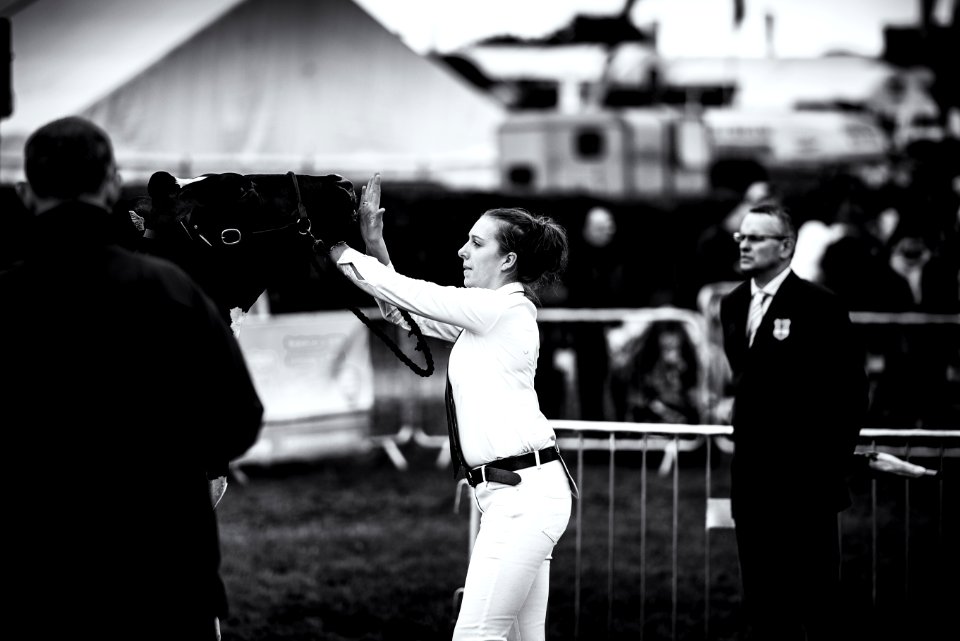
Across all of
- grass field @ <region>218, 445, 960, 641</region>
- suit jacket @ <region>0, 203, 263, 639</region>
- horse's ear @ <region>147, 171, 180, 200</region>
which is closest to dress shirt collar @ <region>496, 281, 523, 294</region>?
horse's ear @ <region>147, 171, 180, 200</region>

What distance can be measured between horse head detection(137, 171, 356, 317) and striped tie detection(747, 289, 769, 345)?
6.54 feet

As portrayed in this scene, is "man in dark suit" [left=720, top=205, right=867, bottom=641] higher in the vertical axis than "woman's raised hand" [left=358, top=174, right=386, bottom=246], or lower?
lower

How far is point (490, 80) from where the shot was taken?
28.7 meters

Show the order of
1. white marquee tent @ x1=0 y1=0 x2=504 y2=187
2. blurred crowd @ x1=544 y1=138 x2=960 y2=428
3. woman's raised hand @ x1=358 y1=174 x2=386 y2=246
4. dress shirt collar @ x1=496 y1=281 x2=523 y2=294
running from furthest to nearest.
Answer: white marquee tent @ x1=0 y1=0 x2=504 y2=187 < blurred crowd @ x1=544 y1=138 x2=960 y2=428 < dress shirt collar @ x1=496 y1=281 x2=523 y2=294 < woman's raised hand @ x1=358 y1=174 x2=386 y2=246

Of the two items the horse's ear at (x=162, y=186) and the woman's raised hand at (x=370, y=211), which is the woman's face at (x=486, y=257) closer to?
the woman's raised hand at (x=370, y=211)

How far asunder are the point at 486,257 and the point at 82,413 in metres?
1.69

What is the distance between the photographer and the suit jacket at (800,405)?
4.67 m

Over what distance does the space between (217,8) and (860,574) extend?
26.5 ft

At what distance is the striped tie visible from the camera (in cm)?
494

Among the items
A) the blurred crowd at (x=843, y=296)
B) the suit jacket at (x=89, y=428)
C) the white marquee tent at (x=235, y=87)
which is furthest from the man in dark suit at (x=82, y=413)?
the white marquee tent at (x=235, y=87)

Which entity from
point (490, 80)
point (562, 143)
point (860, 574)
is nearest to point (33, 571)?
point (860, 574)

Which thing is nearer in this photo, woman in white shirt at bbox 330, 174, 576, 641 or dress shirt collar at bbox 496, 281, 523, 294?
woman in white shirt at bbox 330, 174, 576, 641

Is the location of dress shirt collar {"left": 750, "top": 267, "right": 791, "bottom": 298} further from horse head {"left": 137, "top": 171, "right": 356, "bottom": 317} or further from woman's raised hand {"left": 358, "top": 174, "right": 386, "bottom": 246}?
horse head {"left": 137, "top": 171, "right": 356, "bottom": 317}

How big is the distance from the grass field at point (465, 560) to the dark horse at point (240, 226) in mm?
2435
